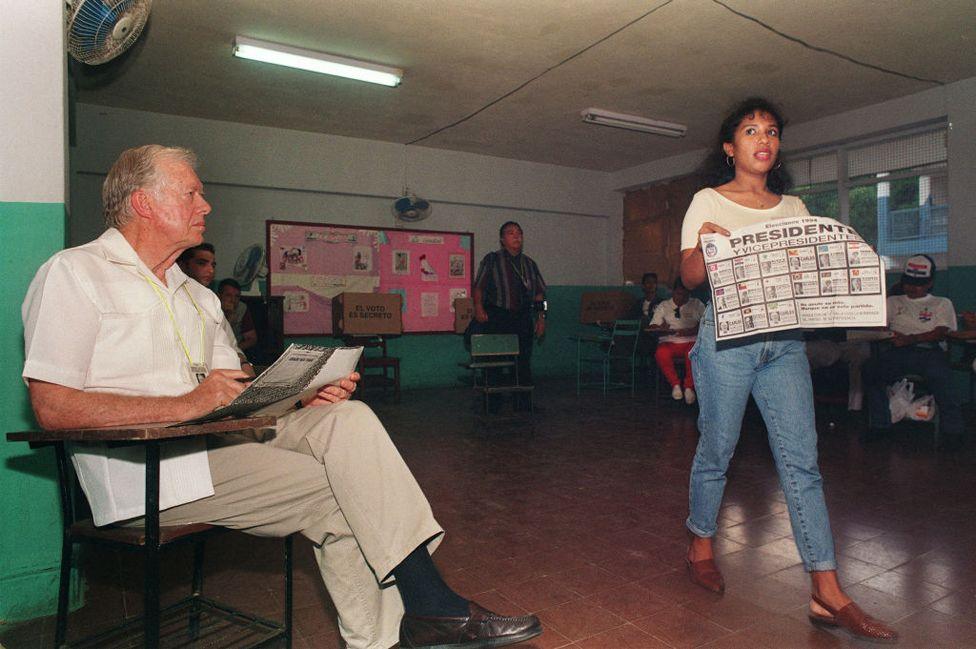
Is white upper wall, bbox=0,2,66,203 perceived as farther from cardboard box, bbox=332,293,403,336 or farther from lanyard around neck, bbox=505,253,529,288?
cardboard box, bbox=332,293,403,336

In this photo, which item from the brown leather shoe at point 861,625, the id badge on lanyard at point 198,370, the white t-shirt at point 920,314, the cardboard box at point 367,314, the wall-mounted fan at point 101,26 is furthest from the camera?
the cardboard box at point 367,314

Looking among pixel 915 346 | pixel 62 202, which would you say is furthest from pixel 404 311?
pixel 62 202

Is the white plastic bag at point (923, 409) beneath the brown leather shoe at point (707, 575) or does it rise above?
above

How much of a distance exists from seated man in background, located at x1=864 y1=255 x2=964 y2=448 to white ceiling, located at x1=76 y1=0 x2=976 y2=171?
2.00m

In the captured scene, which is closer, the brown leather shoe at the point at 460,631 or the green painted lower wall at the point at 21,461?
the brown leather shoe at the point at 460,631

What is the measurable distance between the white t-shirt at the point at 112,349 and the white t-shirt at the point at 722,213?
154cm

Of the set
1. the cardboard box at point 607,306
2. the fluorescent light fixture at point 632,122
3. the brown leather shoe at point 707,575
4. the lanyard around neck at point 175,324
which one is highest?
the fluorescent light fixture at point 632,122

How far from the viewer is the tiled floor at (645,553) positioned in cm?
205

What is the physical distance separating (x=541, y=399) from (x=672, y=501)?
13.3 feet

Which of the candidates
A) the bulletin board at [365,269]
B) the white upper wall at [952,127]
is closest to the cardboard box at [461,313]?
the bulletin board at [365,269]

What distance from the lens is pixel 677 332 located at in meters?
7.29

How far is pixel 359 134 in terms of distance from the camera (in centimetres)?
809

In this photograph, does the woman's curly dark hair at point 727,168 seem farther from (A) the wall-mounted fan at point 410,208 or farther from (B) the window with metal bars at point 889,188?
(A) the wall-mounted fan at point 410,208

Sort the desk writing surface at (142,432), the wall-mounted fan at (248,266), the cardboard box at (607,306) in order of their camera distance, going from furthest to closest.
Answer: the cardboard box at (607,306) → the wall-mounted fan at (248,266) → the desk writing surface at (142,432)
